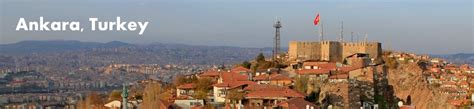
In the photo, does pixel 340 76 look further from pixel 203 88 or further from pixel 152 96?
pixel 152 96

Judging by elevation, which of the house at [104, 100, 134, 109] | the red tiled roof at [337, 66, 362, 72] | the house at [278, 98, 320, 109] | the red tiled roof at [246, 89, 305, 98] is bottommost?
the house at [104, 100, 134, 109]

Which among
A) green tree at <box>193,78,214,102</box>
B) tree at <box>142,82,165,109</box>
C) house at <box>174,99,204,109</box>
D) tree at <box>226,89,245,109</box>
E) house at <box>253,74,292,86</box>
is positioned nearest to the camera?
tree at <box>142,82,165,109</box>

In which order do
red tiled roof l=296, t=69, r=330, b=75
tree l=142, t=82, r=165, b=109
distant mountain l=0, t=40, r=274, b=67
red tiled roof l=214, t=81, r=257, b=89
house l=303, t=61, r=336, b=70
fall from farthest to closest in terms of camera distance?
distant mountain l=0, t=40, r=274, b=67
house l=303, t=61, r=336, b=70
red tiled roof l=296, t=69, r=330, b=75
red tiled roof l=214, t=81, r=257, b=89
tree l=142, t=82, r=165, b=109

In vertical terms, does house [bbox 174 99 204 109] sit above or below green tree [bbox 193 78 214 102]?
below

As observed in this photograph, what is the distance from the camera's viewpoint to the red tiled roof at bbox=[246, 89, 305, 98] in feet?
76.5

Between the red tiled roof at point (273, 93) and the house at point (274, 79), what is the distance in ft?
8.56

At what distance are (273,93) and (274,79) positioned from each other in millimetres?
3421

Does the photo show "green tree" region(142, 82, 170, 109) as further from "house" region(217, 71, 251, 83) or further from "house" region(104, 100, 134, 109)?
"house" region(217, 71, 251, 83)

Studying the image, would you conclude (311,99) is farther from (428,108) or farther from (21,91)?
(21,91)

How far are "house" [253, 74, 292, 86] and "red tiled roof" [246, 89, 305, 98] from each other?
2.61 meters

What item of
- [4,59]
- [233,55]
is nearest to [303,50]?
[4,59]

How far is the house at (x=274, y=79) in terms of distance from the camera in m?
26.9

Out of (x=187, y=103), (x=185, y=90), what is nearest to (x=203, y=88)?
(x=185, y=90)

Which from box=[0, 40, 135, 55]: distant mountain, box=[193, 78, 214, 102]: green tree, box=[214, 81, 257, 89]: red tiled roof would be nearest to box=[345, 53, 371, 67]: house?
box=[214, 81, 257, 89]: red tiled roof
